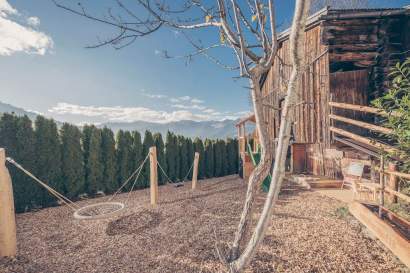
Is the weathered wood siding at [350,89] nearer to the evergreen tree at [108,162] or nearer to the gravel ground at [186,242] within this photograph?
the gravel ground at [186,242]

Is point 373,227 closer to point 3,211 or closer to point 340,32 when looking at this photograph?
point 3,211

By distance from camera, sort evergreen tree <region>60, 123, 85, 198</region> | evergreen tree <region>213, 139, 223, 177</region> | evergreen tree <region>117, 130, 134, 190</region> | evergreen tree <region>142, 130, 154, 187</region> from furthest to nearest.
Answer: evergreen tree <region>213, 139, 223, 177</region> < evergreen tree <region>142, 130, 154, 187</region> < evergreen tree <region>117, 130, 134, 190</region> < evergreen tree <region>60, 123, 85, 198</region>

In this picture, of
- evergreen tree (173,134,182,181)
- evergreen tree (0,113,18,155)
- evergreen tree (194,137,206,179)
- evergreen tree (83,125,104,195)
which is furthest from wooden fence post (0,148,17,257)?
evergreen tree (194,137,206,179)

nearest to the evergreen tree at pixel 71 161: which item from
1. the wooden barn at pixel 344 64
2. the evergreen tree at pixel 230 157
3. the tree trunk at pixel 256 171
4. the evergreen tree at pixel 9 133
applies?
the evergreen tree at pixel 9 133

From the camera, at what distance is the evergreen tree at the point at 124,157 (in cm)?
895

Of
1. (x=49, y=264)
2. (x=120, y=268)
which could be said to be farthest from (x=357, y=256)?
(x=49, y=264)

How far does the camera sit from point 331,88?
8.73 metres

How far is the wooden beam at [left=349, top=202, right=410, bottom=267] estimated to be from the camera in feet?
6.26

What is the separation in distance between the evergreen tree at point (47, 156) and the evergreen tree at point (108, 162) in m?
1.54

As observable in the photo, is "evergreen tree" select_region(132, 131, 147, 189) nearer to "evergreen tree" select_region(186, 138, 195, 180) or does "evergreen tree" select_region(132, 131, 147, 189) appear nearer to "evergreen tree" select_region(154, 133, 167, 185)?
"evergreen tree" select_region(154, 133, 167, 185)

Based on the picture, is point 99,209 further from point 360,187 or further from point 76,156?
point 360,187

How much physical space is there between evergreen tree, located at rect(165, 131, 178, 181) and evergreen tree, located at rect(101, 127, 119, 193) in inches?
107

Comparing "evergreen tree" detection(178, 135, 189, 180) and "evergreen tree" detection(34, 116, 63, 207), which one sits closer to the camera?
"evergreen tree" detection(34, 116, 63, 207)

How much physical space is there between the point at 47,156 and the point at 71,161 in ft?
2.51
